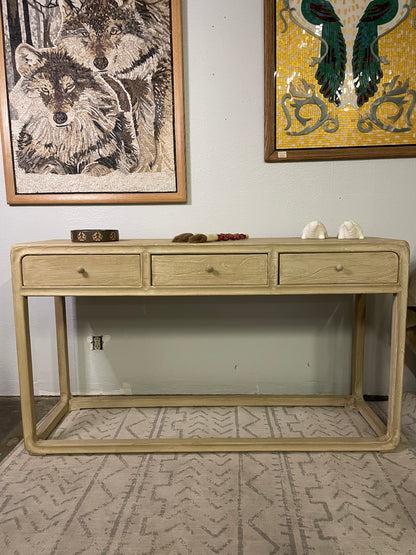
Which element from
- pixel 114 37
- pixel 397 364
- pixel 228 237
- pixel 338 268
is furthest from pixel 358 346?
pixel 114 37

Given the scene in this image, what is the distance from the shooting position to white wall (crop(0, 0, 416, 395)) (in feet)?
6.93

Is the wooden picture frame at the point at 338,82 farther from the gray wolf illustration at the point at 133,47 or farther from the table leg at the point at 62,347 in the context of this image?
the table leg at the point at 62,347

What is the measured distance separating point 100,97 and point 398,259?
176 centimetres

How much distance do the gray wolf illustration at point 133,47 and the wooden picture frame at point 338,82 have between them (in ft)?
1.85

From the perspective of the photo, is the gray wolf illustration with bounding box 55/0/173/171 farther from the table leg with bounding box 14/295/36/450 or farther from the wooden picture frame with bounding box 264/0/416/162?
the table leg with bounding box 14/295/36/450

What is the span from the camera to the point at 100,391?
7.77 feet

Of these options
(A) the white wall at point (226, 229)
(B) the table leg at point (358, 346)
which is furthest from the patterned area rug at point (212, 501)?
(A) the white wall at point (226, 229)

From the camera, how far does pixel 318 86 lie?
209 centimetres

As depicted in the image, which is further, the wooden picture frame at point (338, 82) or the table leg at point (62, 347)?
the table leg at point (62, 347)

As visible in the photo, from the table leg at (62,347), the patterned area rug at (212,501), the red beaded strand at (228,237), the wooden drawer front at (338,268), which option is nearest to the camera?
the patterned area rug at (212,501)

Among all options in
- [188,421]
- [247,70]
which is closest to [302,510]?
[188,421]

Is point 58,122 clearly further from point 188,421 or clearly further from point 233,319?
point 188,421

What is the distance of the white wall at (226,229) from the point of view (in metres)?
2.11

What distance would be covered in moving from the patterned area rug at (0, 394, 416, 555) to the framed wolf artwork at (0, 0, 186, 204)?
1.37 meters
